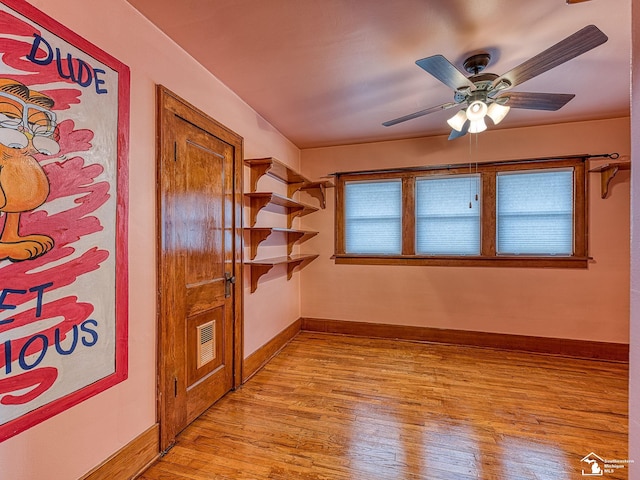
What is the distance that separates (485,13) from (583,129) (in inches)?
101

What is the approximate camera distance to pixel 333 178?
4.23 metres

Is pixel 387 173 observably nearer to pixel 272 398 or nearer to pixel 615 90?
pixel 615 90

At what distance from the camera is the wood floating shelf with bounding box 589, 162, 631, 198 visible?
3.18 m

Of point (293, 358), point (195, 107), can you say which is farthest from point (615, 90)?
point (293, 358)

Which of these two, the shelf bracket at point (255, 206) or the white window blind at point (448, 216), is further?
the white window blind at point (448, 216)

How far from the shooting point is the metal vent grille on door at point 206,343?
2.31 metres

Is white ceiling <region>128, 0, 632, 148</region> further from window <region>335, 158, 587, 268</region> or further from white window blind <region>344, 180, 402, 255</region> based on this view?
white window blind <region>344, 180, 402, 255</region>

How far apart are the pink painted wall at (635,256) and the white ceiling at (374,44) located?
1.26m

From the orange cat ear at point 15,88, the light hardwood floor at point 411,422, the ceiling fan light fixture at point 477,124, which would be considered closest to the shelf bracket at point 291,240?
the light hardwood floor at point 411,422

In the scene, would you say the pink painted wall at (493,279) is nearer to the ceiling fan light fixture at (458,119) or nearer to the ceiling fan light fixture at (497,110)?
the ceiling fan light fixture at (458,119)

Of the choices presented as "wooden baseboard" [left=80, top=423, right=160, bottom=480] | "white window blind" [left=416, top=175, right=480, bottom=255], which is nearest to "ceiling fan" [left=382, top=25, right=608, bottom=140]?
A: "white window blind" [left=416, top=175, right=480, bottom=255]

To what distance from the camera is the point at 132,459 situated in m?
1.71

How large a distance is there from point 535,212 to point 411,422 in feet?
9.16

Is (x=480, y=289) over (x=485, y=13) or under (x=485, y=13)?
under
